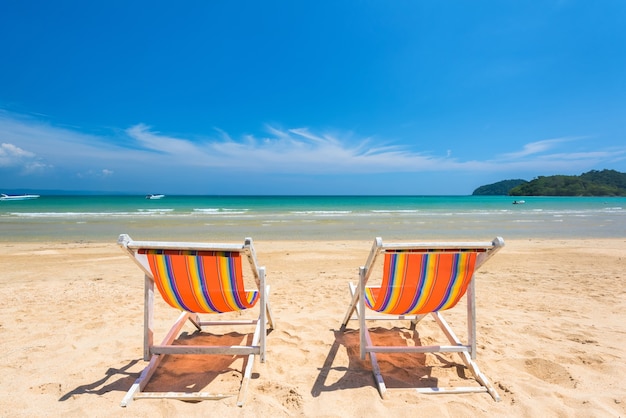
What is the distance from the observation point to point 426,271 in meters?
2.58

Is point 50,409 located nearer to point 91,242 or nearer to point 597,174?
point 91,242

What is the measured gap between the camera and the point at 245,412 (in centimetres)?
226

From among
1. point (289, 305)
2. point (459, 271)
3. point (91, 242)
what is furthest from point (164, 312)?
point (91, 242)

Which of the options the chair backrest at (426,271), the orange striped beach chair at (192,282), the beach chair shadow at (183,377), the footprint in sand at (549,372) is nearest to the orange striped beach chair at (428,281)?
the chair backrest at (426,271)

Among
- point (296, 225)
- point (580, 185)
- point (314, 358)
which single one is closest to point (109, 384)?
point (314, 358)

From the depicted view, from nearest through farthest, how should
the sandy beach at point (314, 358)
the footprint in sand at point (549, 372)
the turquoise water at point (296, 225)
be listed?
1. the sandy beach at point (314, 358)
2. the footprint in sand at point (549, 372)
3. the turquoise water at point (296, 225)

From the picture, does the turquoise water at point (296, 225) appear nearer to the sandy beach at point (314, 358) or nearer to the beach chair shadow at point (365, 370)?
the sandy beach at point (314, 358)

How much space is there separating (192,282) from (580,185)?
390 feet

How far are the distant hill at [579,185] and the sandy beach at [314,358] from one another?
362ft

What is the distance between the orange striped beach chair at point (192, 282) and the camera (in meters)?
2.34

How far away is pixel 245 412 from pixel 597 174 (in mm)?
144785

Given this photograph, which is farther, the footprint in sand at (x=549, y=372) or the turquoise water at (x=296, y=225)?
the turquoise water at (x=296, y=225)

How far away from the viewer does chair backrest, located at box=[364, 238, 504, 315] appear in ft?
8.07

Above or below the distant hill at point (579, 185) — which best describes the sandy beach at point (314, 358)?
below
